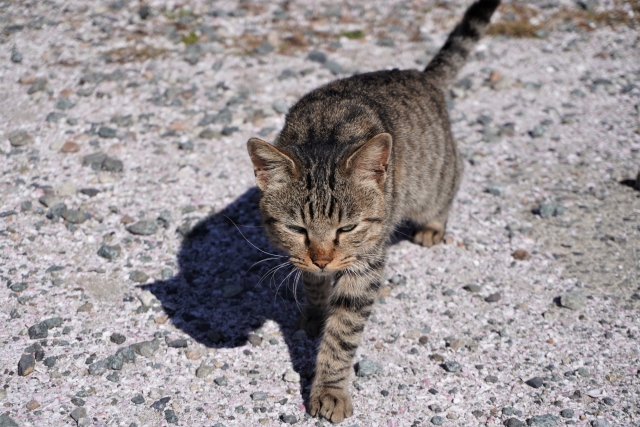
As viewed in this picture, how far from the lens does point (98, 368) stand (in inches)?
159

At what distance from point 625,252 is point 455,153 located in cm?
158

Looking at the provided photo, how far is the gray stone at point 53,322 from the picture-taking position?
4.34 m

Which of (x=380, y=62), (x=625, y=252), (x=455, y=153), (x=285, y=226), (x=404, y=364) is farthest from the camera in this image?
(x=380, y=62)

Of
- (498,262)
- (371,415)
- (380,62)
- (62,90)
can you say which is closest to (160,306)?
(371,415)

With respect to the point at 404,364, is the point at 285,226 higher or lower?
higher

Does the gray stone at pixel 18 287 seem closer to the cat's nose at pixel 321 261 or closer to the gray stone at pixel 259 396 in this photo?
the gray stone at pixel 259 396

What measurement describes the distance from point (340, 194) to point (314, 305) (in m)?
1.20

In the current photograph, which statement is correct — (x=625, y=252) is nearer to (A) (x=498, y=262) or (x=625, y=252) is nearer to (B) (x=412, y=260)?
(A) (x=498, y=262)

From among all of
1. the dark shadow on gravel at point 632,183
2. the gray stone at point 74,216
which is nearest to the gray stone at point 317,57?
the gray stone at point 74,216

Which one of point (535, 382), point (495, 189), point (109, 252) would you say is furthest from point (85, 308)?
point (495, 189)

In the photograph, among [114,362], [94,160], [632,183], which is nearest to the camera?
[114,362]

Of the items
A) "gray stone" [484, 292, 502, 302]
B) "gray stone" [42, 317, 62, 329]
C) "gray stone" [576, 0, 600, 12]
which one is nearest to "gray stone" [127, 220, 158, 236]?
"gray stone" [42, 317, 62, 329]

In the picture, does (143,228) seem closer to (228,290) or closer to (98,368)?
(228,290)

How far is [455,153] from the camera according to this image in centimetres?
538
